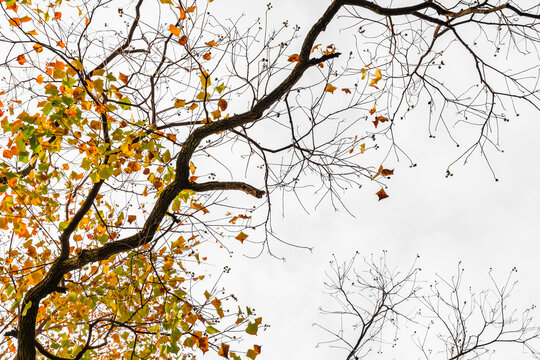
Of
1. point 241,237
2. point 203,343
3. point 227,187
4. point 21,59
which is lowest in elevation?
point 203,343

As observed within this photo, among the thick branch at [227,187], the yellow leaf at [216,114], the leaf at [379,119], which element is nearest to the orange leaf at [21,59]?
the yellow leaf at [216,114]

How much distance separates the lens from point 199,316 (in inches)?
153

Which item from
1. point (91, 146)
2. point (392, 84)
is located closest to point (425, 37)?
point (392, 84)

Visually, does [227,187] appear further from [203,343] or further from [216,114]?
[203,343]

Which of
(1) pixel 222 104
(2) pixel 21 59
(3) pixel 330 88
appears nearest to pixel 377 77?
(3) pixel 330 88

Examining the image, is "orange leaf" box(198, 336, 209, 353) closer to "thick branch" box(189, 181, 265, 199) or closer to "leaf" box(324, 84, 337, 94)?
"thick branch" box(189, 181, 265, 199)

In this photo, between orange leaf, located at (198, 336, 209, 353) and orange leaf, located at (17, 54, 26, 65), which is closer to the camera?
orange leaf, located at (198, 336, 209, 353)

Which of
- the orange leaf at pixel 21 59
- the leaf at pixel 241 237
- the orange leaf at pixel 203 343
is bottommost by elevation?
the orange leaf at pixel 203 343

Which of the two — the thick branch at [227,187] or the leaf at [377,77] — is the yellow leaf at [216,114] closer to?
the thick branch at [227,187]

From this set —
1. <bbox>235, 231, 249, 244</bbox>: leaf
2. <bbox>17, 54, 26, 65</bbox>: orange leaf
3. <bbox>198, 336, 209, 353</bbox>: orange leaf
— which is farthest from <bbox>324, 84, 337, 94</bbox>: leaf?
<bbox>17, 54, 26, 65</bbox>: orange leaf

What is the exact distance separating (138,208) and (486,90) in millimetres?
4610

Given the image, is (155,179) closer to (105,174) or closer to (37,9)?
(105,174)

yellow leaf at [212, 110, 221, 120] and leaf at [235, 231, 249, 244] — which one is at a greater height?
yellow leaf at [212, 110, 221, 120]

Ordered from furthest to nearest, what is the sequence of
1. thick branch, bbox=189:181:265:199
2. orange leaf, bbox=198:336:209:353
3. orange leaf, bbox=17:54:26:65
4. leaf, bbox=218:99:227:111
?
orange leaf, bbox=17:54:26:65 < leaf, bbox=218:99:227:111 < thick branch, bbox=189:181:265:199 < orange leaf, bbox=198:336:209:353
